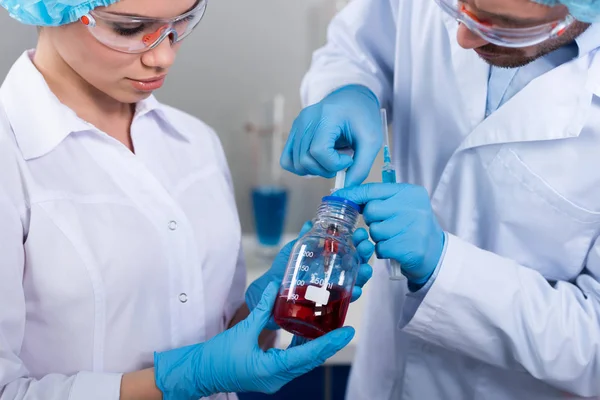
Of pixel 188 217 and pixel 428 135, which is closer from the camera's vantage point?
pixel 188 217

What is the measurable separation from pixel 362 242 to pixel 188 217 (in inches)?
14.4

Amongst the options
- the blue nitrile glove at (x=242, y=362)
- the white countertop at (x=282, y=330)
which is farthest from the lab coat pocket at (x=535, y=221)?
the white countertop at (x=282, y=330)

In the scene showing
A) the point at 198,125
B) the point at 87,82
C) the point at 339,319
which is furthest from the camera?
the point at 198,125

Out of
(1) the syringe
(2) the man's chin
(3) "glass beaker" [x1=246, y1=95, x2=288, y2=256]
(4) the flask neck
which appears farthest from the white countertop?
(2) the man's chin

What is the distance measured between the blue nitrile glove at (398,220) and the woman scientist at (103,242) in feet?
0.13

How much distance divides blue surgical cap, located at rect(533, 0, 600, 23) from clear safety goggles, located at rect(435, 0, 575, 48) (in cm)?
2

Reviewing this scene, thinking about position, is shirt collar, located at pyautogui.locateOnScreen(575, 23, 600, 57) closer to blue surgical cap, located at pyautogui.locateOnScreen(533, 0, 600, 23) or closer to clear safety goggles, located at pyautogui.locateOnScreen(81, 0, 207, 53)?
blue surgical cap, located at pyautogui.locateOnScreen(533, 0, 600, 23)

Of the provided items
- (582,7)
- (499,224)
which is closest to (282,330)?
(499,224)

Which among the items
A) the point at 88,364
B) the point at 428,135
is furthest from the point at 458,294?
the point at 88,364

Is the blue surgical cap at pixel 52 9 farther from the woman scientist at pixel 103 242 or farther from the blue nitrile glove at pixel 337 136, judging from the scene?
the blue nitrile glove at pixel 337 136

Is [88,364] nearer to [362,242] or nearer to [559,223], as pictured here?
[362,242]

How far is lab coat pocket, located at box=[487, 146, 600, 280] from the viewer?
1.13m

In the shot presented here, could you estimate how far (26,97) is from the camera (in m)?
1.08

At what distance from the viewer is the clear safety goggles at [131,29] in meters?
1.00
